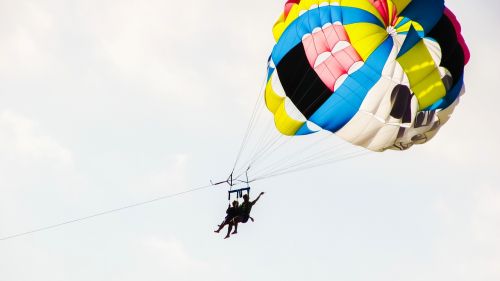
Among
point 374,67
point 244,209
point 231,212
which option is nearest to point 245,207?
point 244,209

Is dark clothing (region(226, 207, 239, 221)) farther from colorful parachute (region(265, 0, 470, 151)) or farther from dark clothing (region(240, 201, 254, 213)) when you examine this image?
colorful parachute (region(265, 0, 470, 151))

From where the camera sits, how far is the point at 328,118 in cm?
2120

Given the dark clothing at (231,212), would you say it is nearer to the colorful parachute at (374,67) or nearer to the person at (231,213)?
the person at (231,213)

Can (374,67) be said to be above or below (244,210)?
above

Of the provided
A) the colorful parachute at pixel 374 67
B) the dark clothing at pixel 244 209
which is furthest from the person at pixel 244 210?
the colorful parachute at pixel 374 67

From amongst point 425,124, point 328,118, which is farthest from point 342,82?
point 425,124

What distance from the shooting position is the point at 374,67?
20281 millimetres

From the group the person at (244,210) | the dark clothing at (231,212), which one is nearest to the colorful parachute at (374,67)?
the person at (244,210)

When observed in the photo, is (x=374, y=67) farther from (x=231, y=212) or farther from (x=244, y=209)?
(x=231, y=212)

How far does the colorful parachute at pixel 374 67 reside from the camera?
2012 cm

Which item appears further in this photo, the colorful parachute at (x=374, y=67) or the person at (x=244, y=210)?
the person at (x=244, y=210)

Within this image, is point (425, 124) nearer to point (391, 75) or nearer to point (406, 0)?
point (391, 75)

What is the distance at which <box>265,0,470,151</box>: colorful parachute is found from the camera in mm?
20125

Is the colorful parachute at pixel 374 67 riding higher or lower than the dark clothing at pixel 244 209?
higher
